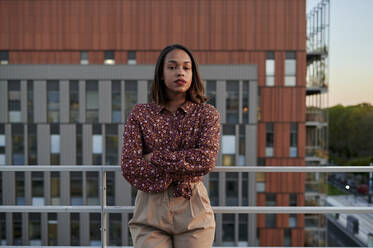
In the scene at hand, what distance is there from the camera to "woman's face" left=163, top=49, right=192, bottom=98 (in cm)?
113

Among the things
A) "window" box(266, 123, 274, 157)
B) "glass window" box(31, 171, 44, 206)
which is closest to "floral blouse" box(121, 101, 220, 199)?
"window" box(266, 123, 274, 157)

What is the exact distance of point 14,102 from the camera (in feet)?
46.6

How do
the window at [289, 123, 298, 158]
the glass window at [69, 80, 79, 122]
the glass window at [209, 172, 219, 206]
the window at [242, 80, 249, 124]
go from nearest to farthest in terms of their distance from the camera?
the window at [242, 80, 249, 124]
the glass window at [69, 80, 79, 122]
the glass window at [209, 172, 219, 206]
the window at [289, 123, 298, 158]

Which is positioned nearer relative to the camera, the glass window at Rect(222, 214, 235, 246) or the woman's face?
the woman's face

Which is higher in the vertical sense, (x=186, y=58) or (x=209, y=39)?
(x=209, y=39)

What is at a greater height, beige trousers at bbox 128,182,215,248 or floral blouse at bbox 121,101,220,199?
floral blouse at bbox 121,101,220,199

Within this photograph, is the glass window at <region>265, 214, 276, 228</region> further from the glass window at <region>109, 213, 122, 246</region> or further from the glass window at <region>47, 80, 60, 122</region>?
the glass window at <region>47, 80, 60, 122</region>

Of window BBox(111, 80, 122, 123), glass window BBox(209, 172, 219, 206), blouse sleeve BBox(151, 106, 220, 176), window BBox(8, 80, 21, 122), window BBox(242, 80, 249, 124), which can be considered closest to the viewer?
blouse sleeve BBox(151, 106, 220, 176)

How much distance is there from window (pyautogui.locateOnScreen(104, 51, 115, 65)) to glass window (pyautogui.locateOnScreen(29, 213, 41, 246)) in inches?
327

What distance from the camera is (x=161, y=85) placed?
1216 millimetres

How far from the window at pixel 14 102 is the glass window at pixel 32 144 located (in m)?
0.79

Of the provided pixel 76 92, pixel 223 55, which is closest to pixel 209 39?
pixel 223 55

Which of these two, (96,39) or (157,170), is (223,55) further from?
(157,170)

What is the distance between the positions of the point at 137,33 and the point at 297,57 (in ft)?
26.1
